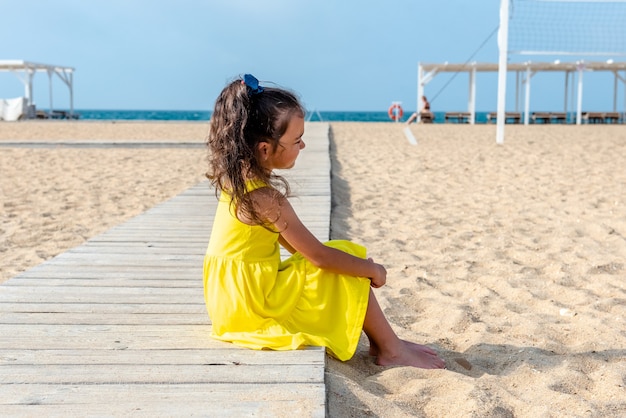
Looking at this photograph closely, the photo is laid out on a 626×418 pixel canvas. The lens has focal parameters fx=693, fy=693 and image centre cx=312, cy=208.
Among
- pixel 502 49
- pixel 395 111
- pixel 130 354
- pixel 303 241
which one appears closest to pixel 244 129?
pixel 303 241

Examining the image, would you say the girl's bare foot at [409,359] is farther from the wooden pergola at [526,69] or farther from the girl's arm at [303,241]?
the wooden pergola at [526,69]

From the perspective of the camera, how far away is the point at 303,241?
2.16 meters

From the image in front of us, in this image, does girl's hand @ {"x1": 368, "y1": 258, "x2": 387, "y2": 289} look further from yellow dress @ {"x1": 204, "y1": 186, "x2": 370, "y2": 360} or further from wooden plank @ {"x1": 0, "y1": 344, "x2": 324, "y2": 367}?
wooden plank @ {"x1": 0, "y1": 344, "x2": 324, "y2": 367}

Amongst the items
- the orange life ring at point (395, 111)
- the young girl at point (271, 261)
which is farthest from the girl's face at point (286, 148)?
the orange life ring at point (395, 111)

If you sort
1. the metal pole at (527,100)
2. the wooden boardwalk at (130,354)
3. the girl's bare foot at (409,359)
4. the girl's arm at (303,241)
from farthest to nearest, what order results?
the metal pole at (527,100) → the girl's bare foot at (409,359) → the girl's arm at (303,241) → the wooden boardwalk at (130,354)

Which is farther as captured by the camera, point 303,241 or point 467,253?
point 467,253

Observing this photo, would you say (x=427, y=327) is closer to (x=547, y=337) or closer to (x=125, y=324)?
(x=547, y=337)

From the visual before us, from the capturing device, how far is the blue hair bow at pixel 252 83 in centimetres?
205

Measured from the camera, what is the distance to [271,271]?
2205 mm

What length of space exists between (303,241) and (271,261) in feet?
0.48

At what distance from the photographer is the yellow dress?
2189 mm

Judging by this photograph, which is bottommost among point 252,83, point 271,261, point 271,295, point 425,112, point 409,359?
point 409,359

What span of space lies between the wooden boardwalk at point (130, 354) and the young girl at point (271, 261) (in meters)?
0.11

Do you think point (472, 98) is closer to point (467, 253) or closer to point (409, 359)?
point (467, 253)
